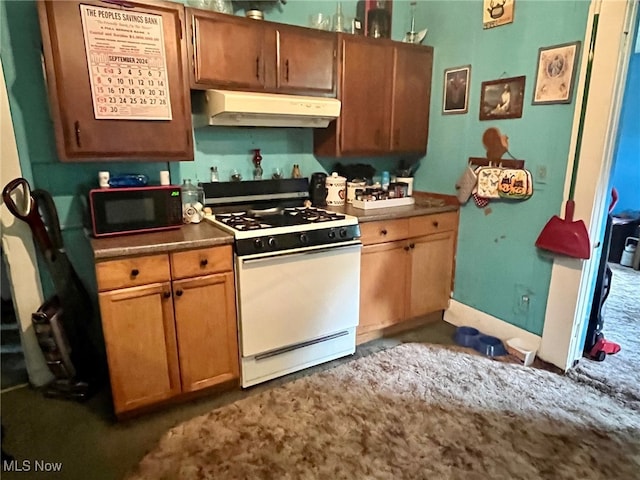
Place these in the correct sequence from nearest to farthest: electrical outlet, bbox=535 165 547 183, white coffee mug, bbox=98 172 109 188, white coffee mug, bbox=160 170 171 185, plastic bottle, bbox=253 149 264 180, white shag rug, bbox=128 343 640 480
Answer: white shag rug, bbox=128 343 640 480, white coffee mug, bbox=98 172 109 188, white coffee mug, bbox=160 170 171 185, electrical outlet, bbox=535 165 547 183, plastic bottle, bbox=253 149 264 180

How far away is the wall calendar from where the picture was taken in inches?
76.6

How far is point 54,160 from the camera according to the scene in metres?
2.26

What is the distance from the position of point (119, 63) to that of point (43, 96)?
1.74ft

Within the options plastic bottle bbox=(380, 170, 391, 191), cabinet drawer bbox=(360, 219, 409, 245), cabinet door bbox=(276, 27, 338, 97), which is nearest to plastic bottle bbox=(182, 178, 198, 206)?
cabinet door bbox=(276, 27, 338, 97)

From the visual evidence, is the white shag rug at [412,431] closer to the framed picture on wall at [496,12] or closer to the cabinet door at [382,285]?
the cabinet door at [382,285]

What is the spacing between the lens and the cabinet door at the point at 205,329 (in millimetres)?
2094

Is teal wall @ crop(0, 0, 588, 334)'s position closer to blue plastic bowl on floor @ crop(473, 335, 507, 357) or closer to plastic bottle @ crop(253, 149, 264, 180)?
plastic bottle @ crop(253, 149, 264, 180)

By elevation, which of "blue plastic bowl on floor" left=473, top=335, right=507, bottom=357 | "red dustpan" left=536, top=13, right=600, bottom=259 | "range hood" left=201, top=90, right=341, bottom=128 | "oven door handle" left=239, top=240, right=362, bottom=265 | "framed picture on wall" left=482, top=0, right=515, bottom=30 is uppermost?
"framed picture on wall" left=482, top=0, right=515, bottom=30

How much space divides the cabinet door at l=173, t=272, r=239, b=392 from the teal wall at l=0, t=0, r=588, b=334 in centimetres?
80

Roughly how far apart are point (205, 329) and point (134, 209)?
73 cm

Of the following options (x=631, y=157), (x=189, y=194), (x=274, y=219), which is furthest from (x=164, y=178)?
(x=631, y=157)

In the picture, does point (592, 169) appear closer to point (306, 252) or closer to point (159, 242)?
point (306, 252)

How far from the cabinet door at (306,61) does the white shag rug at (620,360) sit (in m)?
2.42

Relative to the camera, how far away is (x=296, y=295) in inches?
93.5
